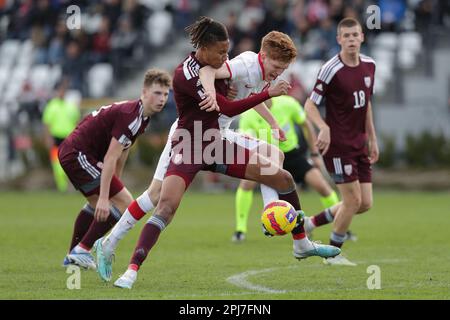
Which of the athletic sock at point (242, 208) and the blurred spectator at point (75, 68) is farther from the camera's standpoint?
the blurred spectator at point (75, 68)

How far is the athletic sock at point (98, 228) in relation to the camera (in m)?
10.1

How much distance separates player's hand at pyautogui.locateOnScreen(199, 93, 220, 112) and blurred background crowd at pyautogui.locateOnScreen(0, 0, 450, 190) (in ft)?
39.0

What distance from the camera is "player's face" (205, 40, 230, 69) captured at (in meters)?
8.52

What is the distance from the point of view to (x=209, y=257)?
11375 mm

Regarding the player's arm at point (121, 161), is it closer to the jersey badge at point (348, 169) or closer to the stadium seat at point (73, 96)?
the jersey badge at point (348, 169)

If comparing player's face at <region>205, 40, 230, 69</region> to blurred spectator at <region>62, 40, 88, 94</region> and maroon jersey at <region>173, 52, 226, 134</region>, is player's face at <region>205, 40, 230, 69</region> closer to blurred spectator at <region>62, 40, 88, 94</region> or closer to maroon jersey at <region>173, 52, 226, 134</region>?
maroon jersey at <region>173, 52, 226, 134</region>

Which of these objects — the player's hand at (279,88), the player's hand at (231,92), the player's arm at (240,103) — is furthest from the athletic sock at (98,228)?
the player's hand at (279,88)

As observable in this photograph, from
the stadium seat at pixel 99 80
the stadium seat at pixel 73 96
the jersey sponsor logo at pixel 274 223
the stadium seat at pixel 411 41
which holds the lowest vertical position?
the jersey sponsor logo at pixel 274 223

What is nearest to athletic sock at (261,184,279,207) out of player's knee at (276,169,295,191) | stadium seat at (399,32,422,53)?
player's knee at (276,169,295,191)

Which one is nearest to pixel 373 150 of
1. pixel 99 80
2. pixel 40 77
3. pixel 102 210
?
pixel 102 210

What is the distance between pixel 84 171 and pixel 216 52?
2374 mm

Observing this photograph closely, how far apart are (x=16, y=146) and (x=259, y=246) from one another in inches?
609

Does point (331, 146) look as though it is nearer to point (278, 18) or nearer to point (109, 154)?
point (109, 154)
